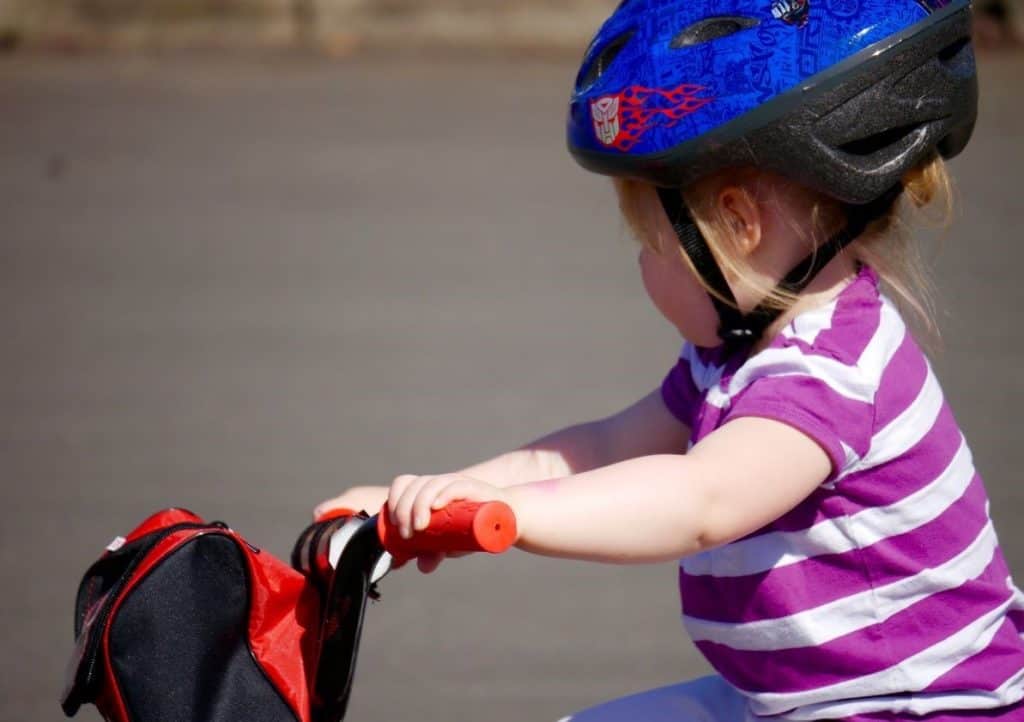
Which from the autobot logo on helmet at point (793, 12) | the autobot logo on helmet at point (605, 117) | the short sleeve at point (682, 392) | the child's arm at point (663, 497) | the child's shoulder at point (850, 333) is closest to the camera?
the child's arm at point (663, 497)

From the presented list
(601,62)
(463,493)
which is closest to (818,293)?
(601,62)

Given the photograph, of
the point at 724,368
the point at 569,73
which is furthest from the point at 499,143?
the point at 724,368

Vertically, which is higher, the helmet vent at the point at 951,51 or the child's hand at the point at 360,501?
the helmet vent at the point at 951,51

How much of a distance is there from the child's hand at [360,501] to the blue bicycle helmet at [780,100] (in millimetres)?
663

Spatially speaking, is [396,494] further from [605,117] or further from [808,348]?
[605,117]

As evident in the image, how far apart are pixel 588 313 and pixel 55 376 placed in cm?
243

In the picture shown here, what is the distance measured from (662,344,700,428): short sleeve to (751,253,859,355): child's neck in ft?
0.91

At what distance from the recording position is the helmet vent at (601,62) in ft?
8.45

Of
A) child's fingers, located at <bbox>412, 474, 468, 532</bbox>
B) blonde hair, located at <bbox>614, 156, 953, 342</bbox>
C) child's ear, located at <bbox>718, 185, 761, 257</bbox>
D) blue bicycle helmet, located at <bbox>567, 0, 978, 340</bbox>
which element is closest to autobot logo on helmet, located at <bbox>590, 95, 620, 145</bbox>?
blue bicycle helmet, located at <bbox>567, 0, 978, 340</bbox>

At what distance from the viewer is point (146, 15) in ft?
42.0

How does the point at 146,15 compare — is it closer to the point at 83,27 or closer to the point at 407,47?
the point at 83,27

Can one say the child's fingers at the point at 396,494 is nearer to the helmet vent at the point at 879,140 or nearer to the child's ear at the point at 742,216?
the child's ear at the point at 742,216

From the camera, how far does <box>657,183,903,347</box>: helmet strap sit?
2.46 metres

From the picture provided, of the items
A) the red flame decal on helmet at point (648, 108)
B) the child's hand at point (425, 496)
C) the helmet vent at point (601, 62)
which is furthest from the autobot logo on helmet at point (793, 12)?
the child's hand at point (425, 496)
